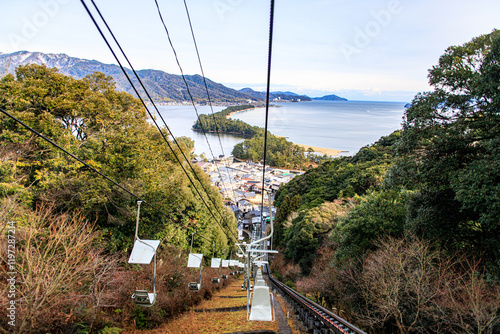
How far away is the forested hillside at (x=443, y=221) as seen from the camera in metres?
5.65

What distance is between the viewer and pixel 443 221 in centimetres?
724

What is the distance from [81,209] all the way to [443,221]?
10486mm

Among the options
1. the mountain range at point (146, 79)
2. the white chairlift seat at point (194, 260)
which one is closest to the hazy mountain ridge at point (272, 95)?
the mountain range at point (146, 79)

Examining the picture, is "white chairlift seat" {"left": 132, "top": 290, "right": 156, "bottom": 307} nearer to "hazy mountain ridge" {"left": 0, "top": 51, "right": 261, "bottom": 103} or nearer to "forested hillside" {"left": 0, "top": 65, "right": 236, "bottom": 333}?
"forested hillside" {"left": 0, "top": 65, "right": 236, "bottom": 333}

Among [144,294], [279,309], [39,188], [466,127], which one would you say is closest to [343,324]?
[279,309]

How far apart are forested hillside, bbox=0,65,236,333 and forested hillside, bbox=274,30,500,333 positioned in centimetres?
614

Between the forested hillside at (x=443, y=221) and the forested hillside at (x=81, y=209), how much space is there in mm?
6135

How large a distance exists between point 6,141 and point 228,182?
40.3 metres

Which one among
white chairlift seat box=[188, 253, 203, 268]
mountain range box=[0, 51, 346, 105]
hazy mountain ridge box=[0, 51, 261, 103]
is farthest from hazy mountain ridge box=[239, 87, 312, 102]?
white chairlift seat box=[188, 253, 203, 268]

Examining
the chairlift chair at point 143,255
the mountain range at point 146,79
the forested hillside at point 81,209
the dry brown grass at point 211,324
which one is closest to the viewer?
the chairlift chair at point 143,255

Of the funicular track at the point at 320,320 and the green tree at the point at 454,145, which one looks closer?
the funicular track at the point at 320,320

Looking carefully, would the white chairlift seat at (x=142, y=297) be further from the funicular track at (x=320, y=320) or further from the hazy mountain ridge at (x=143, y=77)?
the hazy mountain ridge at (x=143, y=77)

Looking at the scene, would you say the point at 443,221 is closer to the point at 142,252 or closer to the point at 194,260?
the point at 194,260

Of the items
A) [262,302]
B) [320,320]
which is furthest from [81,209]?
[320,320]
